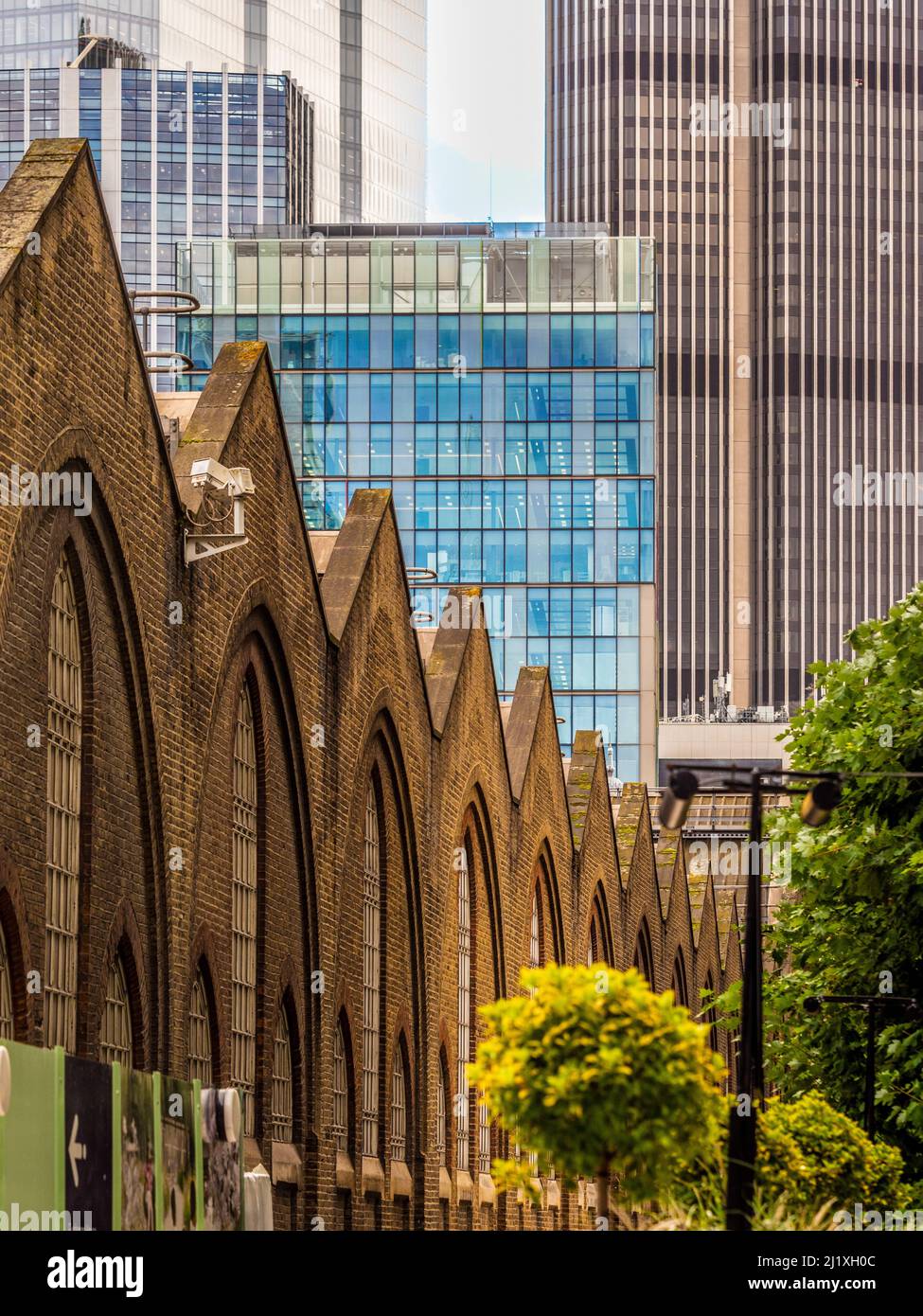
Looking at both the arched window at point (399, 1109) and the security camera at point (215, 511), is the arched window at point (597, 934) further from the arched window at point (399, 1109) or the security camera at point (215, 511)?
the security camera at point (215, 511)

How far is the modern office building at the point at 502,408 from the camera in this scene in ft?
378

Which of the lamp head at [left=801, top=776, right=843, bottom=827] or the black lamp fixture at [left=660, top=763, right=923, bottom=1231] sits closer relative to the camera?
the black lamp fixture at [left=660, top=763, right=923, bottom=1231]

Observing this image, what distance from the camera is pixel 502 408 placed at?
115812 millimetres

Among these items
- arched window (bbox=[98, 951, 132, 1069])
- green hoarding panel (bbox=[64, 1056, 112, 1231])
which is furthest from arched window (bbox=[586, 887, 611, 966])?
green hoarding panel (bbox=[64, 1056, 112, 1231])

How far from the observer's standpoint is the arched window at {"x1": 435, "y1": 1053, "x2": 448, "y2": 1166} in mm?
37625

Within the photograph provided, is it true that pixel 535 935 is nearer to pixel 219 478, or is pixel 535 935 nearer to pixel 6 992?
pixel 219 478

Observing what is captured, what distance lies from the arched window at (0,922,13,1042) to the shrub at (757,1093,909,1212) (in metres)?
6.72

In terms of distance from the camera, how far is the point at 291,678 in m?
28.2

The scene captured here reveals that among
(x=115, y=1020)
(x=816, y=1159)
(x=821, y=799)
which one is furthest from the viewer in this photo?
(x=816, y=1159)

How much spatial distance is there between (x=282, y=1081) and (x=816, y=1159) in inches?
295

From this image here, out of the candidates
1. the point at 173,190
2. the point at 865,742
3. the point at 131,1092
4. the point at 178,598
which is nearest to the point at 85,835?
the point at 178,598

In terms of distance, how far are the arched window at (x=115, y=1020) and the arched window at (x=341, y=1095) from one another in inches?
330

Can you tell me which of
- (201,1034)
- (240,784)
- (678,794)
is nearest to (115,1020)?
(201,1034)

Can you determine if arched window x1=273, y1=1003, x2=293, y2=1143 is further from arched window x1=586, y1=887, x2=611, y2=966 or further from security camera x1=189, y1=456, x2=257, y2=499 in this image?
arched window x1=586, y1=887, x2=611, y2=966
